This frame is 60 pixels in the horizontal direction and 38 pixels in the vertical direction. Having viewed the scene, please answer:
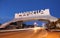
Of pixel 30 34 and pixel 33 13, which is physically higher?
pixel 33 13

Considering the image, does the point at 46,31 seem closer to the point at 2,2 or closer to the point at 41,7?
the point at 41,7

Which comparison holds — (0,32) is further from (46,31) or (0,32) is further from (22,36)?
(46,31)

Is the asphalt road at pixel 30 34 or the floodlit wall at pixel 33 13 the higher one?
the floodlit wall at pixel 33 13

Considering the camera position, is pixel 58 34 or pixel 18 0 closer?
pixel 58 34

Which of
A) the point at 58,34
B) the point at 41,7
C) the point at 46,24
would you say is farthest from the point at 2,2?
the point at 58,34

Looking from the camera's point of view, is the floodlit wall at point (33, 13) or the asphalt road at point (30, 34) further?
the floodlit wall at point (33, 13)

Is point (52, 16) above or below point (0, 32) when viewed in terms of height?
above

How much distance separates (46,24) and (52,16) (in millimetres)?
197

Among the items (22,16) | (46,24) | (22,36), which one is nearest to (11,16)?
(22,16)

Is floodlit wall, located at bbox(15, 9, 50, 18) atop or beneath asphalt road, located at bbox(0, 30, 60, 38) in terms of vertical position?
atop

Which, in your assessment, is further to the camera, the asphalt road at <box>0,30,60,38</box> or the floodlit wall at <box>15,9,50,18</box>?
the floodlit wall at <box>15,9,50,18</box>

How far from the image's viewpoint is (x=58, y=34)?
285cm

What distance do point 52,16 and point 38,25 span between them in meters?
0.33

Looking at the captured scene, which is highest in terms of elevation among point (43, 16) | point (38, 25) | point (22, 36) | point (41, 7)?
point (41, 7)
